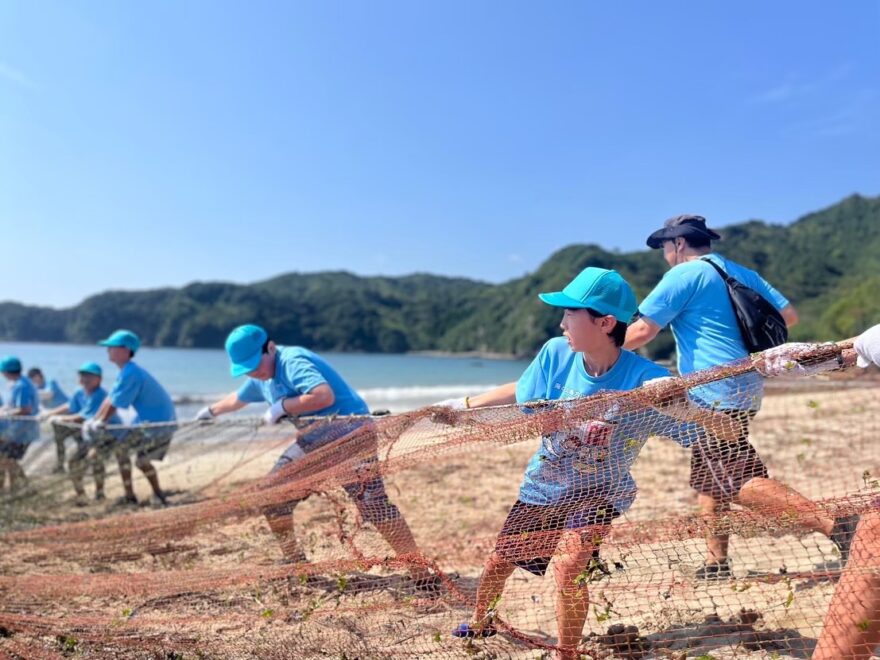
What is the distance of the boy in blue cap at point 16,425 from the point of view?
23.5 feet

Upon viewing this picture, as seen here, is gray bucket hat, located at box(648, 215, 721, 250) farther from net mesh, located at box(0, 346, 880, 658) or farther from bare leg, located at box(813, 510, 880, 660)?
bare leg, located at box(813, 510, 880, 660)

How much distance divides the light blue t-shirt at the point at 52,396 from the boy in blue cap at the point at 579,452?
9.08 m

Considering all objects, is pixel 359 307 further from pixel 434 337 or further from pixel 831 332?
pixel 831 332

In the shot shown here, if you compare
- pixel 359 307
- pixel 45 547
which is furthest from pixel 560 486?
pixel 359 307

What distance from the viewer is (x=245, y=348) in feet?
12.6

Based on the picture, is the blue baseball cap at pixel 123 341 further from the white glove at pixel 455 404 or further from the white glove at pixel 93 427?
the white glove at pixel 455 404

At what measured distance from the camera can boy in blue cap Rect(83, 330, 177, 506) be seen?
6230 millimetres

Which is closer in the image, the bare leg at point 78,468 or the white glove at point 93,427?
the white glove at point 93,427

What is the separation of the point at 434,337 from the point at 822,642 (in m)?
111

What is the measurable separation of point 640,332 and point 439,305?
4935 inches

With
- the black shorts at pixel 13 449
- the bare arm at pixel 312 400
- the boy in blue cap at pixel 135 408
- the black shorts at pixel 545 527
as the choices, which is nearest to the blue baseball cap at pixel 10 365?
the black shorts at pixel 13 449

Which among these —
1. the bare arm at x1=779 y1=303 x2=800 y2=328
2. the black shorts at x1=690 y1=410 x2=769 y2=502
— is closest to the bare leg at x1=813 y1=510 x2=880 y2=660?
the black shorts at x1=690 y1=410 x2=769 y2=502

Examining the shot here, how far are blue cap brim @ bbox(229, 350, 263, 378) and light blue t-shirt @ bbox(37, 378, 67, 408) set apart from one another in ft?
23.9

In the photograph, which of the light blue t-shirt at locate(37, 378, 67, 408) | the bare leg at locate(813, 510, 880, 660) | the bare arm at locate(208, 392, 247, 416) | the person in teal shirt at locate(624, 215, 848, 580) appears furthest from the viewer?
the light blue t-shirt at locate(37, 378, 67, 408)
